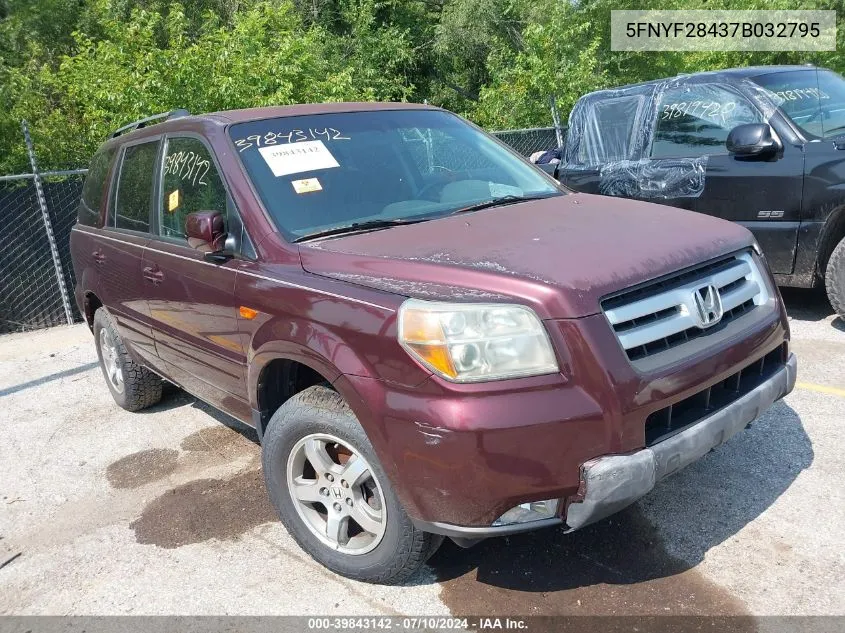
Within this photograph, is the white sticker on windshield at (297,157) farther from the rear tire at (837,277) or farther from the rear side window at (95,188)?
the rear tire at (837,277)

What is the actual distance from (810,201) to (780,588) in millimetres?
3473

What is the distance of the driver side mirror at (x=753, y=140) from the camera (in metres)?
5.34

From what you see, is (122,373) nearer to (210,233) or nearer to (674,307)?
(210,233)

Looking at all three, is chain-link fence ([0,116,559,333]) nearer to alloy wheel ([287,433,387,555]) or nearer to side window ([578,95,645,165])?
side window ([578,95,645,165])

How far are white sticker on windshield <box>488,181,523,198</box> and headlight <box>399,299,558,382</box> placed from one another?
136 cm

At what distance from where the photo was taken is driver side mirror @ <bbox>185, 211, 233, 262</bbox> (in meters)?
3.22

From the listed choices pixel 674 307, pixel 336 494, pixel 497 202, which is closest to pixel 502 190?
pixel 497 202

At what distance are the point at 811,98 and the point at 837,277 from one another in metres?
1.53

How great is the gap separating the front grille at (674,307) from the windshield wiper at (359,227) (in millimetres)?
1098

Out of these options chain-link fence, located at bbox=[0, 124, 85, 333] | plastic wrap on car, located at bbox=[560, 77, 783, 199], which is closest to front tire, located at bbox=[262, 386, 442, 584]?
plastic wrap on car, located at bbox=[560, 77, 783, 199]

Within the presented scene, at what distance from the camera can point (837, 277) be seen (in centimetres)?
521

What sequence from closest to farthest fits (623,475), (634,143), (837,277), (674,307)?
(623,475), (674,307), (837,277), (634,143)

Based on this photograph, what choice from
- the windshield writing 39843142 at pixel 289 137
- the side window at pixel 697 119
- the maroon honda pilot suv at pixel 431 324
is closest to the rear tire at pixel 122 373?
the maroon honda pilot suv at pixel 431 324

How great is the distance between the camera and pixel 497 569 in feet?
10.0
